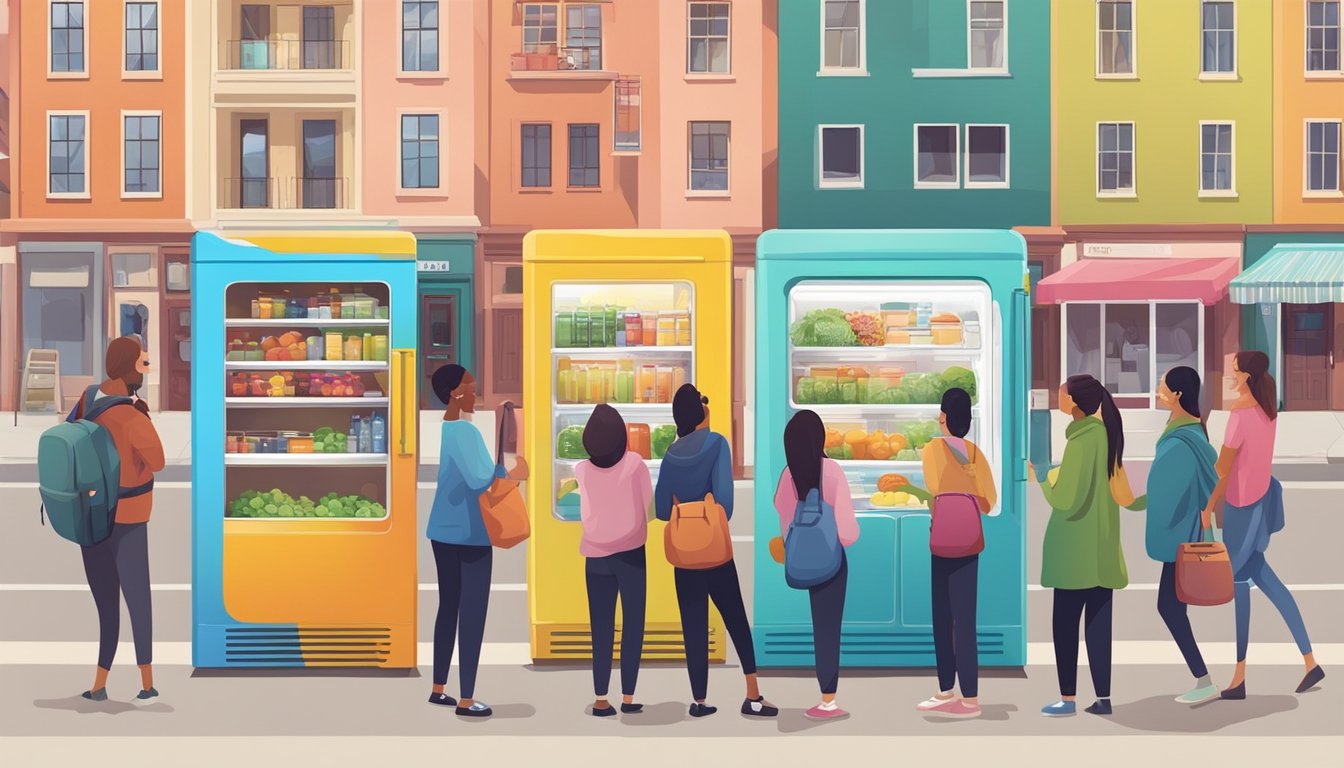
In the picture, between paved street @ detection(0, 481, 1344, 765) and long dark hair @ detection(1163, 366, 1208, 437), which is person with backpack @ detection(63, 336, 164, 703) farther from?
long dark hair @ detection(1163, 366, 1208, 437)

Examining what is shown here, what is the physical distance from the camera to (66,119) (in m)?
34.6

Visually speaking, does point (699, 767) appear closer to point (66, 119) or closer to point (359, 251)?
point (359, 251)

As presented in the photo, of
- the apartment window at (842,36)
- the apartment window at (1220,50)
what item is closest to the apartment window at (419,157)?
the apartment window at (842,36)

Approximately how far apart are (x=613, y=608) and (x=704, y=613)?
0.47m

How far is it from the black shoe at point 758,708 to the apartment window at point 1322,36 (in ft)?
103

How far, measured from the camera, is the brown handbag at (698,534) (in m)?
7.50

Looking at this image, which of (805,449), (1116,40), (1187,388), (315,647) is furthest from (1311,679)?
(1116,40)

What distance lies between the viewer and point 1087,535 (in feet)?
25.2

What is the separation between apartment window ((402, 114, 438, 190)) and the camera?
3425 cm

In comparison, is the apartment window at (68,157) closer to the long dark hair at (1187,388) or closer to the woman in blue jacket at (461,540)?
the woman in blue jacket at (461,540)

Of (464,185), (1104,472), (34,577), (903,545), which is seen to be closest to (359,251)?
(903,545)

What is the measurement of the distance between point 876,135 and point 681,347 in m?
25.9

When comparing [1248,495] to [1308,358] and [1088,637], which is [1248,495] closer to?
[1088,637]

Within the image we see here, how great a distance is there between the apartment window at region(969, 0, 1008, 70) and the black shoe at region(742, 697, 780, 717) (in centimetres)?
2849
